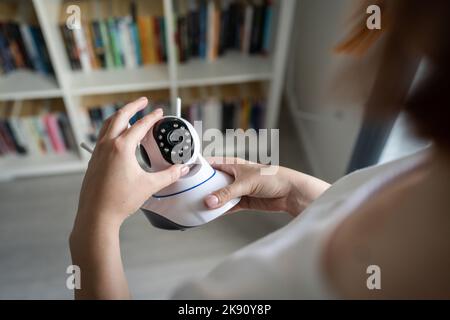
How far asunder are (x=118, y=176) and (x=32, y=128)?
104cm

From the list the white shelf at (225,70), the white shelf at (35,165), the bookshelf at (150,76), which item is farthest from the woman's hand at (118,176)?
the white shelf at (35,165)

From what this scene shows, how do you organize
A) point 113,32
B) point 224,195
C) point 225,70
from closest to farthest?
point 224,195 → point 113,32 → point 225,70

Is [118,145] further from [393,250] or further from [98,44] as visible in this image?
[98,44]

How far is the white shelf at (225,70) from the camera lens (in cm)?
129

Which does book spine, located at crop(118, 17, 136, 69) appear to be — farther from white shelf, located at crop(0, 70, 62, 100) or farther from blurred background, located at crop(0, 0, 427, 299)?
white shelf, located at crop(0, 70, 62, 100)

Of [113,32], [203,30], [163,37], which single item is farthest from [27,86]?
[203,30]

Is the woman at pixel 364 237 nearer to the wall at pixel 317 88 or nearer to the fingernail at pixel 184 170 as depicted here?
the fingernail at pixel 184 170

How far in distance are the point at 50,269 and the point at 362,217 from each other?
108 cm

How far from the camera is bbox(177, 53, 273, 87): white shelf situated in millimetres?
1294

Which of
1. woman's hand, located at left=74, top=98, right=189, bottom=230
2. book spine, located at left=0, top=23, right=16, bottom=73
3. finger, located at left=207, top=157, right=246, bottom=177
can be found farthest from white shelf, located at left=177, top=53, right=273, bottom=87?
woman's hand, located at left=74, top=98, right=189, bottom=230

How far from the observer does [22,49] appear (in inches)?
48.6

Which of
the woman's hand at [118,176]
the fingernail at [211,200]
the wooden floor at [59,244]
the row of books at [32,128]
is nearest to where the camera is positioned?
the woman's hand at [118,176]

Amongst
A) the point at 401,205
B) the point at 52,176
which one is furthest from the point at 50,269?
the point at 401,205

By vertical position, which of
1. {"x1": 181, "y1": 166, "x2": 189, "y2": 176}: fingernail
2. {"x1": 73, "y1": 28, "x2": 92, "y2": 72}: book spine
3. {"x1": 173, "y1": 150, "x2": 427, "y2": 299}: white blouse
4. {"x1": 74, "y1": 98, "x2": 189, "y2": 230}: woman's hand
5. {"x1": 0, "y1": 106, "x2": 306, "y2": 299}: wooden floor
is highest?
{"x1": 73, "y1": 28, "x2": 92, "y2": 72}: book spine
